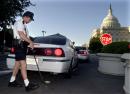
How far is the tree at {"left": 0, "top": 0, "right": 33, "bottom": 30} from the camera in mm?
29872

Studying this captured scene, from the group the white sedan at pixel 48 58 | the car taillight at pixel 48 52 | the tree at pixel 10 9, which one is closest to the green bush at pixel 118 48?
the white sedan at pixel 48 58

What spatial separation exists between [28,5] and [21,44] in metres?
25.2

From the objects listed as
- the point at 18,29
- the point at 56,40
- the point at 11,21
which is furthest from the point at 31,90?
the point at 11,21

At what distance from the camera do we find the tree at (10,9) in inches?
1176

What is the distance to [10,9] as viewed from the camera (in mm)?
31000

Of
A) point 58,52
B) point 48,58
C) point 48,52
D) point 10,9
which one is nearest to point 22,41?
point 48,58

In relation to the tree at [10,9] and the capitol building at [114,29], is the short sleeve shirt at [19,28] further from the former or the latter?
the capitol building at [114,29]

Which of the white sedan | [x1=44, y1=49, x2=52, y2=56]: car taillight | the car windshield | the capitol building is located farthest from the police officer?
the capitol building

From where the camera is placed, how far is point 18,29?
8750 millimetres

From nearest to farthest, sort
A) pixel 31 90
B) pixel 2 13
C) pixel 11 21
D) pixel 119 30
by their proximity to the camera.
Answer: pixel 31 90, pixel 2 13, pixel 11 21, pixel 119 30

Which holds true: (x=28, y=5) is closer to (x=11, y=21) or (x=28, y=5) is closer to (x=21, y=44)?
(x=11, y=21)

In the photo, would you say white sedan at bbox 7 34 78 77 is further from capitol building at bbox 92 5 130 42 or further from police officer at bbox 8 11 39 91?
capitol building at bbox 92 5 130 42

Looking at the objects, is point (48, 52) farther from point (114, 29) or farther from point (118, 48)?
point (114, 29)

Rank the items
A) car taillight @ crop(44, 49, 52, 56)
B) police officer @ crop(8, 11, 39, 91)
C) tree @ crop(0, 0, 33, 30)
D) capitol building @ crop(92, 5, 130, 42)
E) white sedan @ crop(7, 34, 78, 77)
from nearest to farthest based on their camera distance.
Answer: police officer @ crop(8, 11, 39, 91) → white sedan @ crop(7, 34, 78, 77) → car taillight @ crop(44, 49, 52, 56) → tree @ crop(0, 0, 33, 30) → capitol building @ crop(92, 5, 130, 42)
